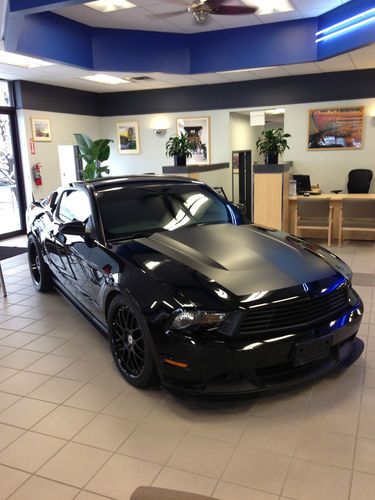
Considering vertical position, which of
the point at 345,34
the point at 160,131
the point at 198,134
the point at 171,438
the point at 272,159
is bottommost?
the point at 171,438

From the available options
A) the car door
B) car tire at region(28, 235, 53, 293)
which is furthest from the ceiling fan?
car tire at region(28, 235, 53, 293)

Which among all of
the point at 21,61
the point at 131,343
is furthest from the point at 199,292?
the point at 21,61

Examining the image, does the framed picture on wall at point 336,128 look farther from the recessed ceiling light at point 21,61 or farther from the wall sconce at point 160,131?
the recessed ceiling light at point 21,61

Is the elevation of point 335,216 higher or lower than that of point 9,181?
lower

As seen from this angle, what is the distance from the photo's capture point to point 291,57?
611cm

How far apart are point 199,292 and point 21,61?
5804 millimetres

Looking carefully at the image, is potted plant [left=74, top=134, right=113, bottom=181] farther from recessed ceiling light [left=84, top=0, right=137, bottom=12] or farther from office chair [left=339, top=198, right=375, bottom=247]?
office chair [left=339, top=198, right=375, bottom=247]

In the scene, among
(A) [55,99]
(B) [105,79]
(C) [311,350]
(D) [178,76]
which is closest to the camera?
(C) [311,350]

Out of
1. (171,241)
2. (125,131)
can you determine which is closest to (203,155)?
(125,131)

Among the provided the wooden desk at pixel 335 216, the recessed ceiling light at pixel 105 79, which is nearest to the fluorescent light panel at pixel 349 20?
the wooden desk at pixel 335 216

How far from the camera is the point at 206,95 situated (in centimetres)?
937

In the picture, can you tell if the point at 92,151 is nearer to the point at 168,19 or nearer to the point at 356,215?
the point at 168,19

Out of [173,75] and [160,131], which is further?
[160,131]

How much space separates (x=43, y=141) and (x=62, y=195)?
514 cm
